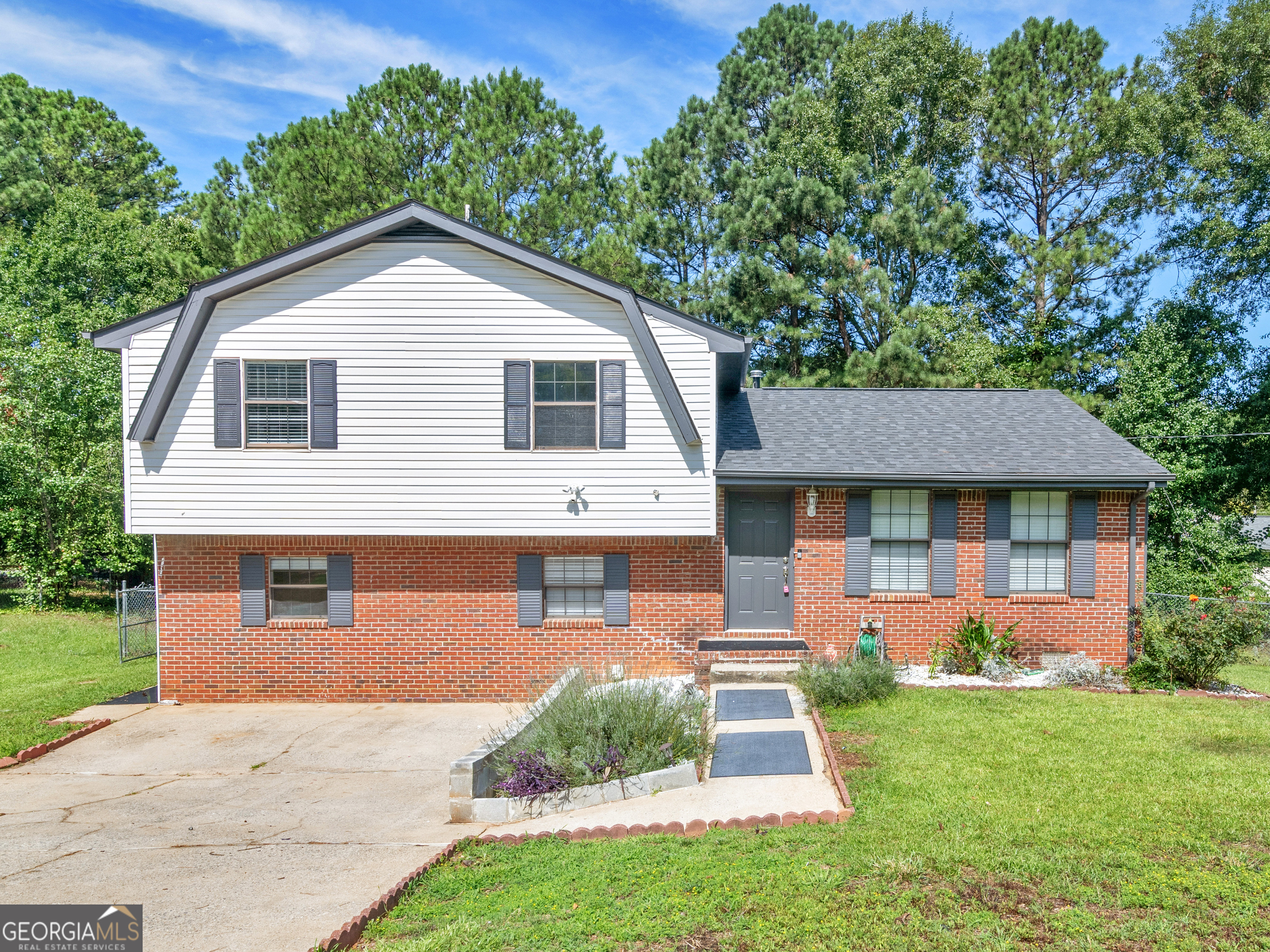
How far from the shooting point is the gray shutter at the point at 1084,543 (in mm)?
11656

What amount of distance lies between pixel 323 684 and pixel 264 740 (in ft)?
6.12

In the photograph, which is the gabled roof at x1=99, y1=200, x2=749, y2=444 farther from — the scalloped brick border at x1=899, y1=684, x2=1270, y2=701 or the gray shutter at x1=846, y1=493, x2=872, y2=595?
the scalloped brick border at x1=899, y1=684, x2=1270, y2=701

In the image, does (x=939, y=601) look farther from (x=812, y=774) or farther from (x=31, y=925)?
(x=31, y=925)

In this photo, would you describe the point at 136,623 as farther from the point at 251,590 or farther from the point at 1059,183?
the point at 1059,183

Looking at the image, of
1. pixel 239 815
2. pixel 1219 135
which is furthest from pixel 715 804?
pixel 1219 135

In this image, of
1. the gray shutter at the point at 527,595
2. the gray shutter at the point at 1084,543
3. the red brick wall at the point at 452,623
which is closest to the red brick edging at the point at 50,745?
the red brick wall at the point at 452,623

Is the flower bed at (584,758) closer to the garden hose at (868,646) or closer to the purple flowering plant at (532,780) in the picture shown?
the purple flowering plant at (532,780)

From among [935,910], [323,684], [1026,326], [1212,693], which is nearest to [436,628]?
[323,684]

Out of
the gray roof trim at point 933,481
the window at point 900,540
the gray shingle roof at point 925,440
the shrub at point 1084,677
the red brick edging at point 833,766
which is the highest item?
the gray shingle roof at point 925,440

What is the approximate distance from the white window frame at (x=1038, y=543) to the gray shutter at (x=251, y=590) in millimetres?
11559

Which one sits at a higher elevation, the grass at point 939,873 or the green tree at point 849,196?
the green tree at point 849,196

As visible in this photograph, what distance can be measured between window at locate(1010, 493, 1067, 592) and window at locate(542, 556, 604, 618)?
6453mm

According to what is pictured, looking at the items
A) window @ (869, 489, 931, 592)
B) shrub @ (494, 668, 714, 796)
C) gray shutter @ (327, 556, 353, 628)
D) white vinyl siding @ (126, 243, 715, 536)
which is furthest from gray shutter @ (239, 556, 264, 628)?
window @ (869, 489, 931, 592)

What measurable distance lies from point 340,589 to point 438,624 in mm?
1577
